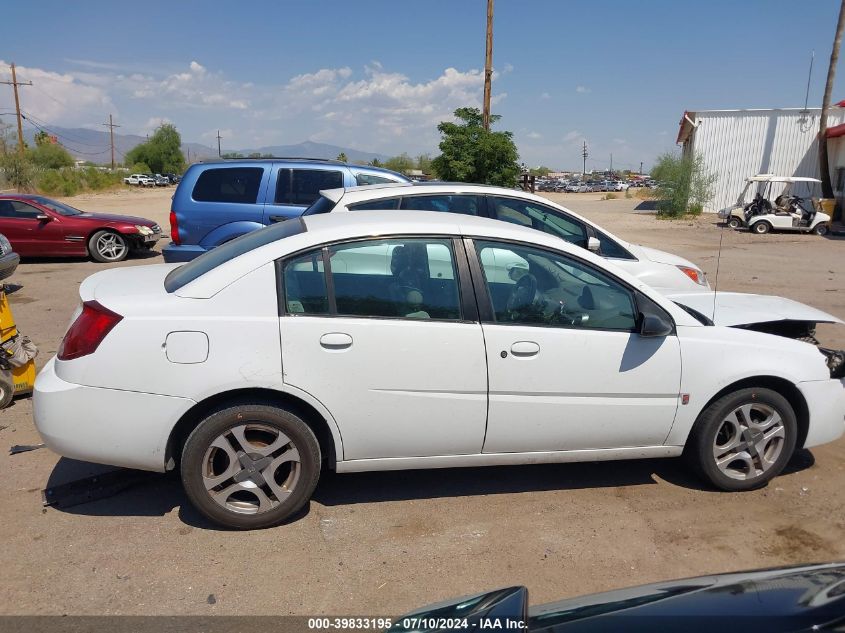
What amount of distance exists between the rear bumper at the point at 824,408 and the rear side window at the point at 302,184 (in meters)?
6.69

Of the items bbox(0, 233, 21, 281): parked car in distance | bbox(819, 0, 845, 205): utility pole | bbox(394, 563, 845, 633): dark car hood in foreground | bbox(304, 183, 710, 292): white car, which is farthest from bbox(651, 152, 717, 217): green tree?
bbox(394, 563, 845, 633): dark car hood in foreground

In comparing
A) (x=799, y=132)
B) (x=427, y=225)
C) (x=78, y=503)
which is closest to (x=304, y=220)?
(x=427, y=225)

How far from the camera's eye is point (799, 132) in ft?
103

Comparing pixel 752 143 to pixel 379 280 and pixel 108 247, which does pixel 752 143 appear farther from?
pixel 379 280

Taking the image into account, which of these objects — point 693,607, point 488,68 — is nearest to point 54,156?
point 488,68

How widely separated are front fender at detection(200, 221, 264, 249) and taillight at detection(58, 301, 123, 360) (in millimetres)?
5072

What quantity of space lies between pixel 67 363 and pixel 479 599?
103 inches

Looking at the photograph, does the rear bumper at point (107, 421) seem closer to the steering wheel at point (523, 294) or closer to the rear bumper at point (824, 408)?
the steering wheel at point (523, 294)

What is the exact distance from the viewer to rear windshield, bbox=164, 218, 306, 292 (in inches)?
158

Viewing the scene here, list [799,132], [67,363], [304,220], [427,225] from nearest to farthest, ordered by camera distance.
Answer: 1. [67,363]
2. [427,225]
3. [304,220]
4. [799,132]

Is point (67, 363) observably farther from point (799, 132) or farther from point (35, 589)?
point (799, 132)

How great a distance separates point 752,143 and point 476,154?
1688 centimetres

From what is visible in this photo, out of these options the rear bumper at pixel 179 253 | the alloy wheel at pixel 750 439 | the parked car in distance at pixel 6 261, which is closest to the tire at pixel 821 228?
the rear bumper at pixel 179 253

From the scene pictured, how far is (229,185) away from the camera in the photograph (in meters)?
9.20
